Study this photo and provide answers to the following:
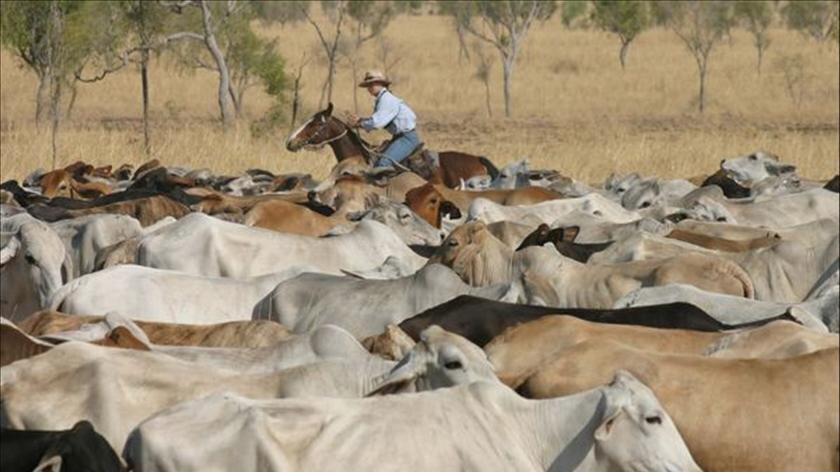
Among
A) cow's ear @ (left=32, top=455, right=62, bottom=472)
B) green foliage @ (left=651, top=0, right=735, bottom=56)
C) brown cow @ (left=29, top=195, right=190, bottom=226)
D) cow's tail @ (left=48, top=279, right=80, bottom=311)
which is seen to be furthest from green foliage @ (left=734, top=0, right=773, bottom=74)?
cow's ear @ (left=32, top=455, right=62, bottom=472)

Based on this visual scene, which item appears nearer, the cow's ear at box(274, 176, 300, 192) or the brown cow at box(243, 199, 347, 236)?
the brown cow at box(243, 199, 347, 236)

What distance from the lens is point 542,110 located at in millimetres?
40406

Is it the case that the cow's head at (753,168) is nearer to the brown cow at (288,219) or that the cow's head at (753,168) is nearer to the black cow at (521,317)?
the brown cow at (288,219)

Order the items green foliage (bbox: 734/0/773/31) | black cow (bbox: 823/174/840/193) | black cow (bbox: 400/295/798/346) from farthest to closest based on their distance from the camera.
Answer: green foliage (bbox: 734/0/773/31), black cow (bbox: 823/174/840/193), black cow (bbox: 400/295/798/346)

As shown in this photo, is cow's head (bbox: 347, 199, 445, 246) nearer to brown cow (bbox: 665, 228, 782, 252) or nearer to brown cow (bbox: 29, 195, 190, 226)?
brown cow (bbox: 29, 195, 190, 226)

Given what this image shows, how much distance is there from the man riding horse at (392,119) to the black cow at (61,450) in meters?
11.8

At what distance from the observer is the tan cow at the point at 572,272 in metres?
9.94

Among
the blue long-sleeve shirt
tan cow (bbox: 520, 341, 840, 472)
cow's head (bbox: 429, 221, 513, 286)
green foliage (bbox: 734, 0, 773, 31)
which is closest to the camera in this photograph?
tan cow (bbox: 520, 341, 840, 472)

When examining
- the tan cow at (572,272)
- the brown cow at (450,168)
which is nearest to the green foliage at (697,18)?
the brown cow at (450,168)

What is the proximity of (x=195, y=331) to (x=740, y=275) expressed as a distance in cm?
338

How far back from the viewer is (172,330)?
8.41 metres

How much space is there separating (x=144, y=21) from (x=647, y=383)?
21315 millimetres

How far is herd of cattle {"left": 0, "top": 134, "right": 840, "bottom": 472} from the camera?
6109mm

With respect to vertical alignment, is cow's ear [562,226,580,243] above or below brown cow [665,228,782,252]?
above
